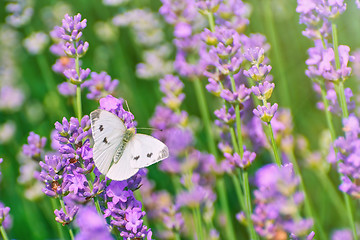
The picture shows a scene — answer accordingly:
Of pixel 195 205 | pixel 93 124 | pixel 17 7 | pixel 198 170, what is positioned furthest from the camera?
pixel 17 7

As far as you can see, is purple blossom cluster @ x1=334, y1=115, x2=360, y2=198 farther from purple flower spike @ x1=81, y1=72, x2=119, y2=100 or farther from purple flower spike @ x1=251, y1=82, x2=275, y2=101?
purple flower spike @ x1=81, y1=72, x2=119, y2=100

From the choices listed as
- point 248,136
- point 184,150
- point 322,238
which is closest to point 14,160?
point 184,150

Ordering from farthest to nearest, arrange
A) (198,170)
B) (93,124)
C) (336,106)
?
(198,170), (336,106), (93,124)

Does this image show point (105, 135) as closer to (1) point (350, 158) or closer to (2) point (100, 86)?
(2) point (100, 86)

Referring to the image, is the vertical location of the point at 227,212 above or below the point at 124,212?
below

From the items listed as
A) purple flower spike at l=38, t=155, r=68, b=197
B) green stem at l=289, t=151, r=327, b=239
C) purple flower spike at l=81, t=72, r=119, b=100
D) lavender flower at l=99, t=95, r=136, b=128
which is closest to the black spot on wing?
lavender flower at l=99, t=95, r=136, b=128

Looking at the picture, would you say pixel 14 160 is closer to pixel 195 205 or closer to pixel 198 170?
pixel 198 170

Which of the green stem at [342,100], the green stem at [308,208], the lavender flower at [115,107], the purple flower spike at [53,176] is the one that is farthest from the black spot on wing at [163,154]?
the green stem at [308,208]

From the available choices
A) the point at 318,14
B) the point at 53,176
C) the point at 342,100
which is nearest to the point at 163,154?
the point at 53,176
